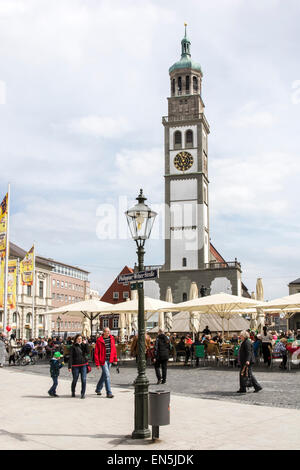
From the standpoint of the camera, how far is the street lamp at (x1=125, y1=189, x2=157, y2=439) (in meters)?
7.79

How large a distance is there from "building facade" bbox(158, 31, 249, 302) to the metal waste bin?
48.1 m

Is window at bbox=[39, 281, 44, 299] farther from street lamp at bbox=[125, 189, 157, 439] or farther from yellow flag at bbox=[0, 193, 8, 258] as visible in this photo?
street lamp at bbox=[125, 189, 157, 439]

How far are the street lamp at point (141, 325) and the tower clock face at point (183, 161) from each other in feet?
163

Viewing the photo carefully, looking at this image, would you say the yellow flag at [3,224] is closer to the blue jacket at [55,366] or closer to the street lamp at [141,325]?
the blue jacket at [55,366]

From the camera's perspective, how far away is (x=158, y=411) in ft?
24.9

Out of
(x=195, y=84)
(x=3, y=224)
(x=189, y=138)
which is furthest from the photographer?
(x=195, y=84)

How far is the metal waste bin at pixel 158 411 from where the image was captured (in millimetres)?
7519

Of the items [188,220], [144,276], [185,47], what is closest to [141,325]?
[144,276]

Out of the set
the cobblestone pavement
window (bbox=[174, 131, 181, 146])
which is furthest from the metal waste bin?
window (bbox=[174, 131, 181, 146])

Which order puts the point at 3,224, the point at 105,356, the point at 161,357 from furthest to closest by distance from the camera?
1. the point at 3,224
2. the point at 161,357
3. the point at 105,356

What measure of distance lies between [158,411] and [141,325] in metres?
1.46

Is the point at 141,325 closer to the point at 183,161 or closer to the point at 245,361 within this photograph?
the point at 245,361

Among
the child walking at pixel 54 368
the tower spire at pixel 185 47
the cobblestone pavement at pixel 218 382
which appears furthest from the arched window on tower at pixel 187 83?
the child walking at pixel 54 368
